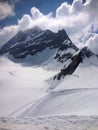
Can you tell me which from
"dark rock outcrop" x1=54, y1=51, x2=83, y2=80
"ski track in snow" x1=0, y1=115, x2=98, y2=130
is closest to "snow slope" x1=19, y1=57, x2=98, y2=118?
"ski track in snow" x1=0, y1=115, x2=98, y2=130

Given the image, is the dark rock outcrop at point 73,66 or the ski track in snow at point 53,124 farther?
the dark rock outcrop at point 73,66

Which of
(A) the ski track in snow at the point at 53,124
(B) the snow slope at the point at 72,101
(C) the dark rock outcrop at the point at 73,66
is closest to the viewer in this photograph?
(A) the ski track in snow at the point at 53,124

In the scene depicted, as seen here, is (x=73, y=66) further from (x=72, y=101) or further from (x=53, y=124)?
(x=53, y=124)

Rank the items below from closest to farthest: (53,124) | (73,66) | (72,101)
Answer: (53,124) → (72,101) → (73,66)

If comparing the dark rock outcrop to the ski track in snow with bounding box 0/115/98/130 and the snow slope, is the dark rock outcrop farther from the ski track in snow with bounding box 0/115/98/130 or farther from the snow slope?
the ski track in snow with bounding box 0/115/98/130

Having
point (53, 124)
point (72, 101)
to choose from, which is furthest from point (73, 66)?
point (53, 124)

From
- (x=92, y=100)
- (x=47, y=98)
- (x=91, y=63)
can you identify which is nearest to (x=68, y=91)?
(x=47, y=98)

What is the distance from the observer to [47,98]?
58688 mm

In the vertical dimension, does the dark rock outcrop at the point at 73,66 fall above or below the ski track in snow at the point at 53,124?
above

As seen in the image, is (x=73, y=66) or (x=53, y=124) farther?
(x=73, y=66)

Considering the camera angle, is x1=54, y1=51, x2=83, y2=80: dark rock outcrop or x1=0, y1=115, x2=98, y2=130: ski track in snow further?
x1=54, y1=51, x2=83, y2=80: dark rock outcrop

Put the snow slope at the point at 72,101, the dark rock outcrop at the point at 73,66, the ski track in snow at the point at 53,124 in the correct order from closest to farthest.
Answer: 1. the ski track in snow at the point at 53,124
2. the snow slope at the point at 72,101
3. the dark rock outcrop at the point at 73,66

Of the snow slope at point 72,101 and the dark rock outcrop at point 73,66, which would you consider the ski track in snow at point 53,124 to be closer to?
the snow slope at point 72,101

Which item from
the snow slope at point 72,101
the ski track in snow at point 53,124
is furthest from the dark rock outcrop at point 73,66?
the ski track in snow at point 53,124
